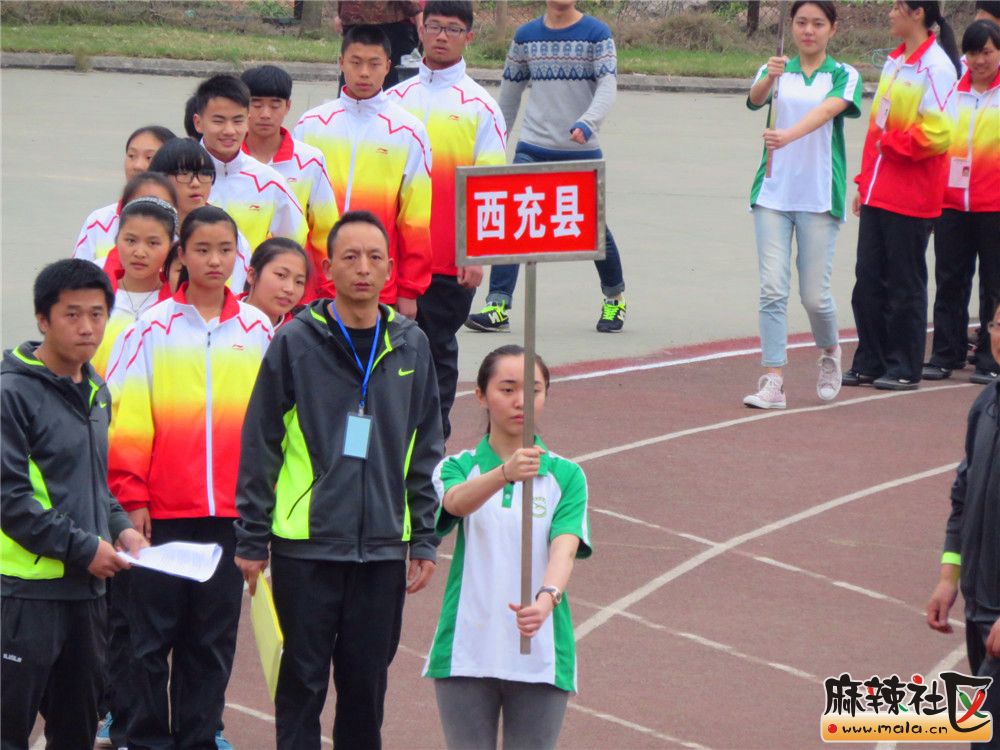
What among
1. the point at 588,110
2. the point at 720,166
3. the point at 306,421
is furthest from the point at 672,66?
the point at 306,421

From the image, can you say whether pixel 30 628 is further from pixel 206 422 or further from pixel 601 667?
pixel 601 667

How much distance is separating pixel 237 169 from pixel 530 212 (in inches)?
94.2

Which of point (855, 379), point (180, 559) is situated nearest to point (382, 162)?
point (180, 559)

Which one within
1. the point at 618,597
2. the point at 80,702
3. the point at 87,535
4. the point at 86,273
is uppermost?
the point at 86,273

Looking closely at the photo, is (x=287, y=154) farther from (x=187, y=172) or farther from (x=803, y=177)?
(x=803, y=177)

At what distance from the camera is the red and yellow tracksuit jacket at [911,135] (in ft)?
34.0

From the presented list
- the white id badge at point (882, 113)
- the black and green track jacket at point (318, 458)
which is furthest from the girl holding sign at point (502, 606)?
the white id badge at point (882, 113)

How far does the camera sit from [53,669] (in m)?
4.96

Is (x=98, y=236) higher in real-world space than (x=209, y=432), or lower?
higher

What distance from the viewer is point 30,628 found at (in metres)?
4.84

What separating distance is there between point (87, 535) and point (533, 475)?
4.18 feet

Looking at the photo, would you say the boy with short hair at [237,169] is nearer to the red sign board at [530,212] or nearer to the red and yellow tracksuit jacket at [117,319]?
the red and yellow tracksuit jacket at [117,319]

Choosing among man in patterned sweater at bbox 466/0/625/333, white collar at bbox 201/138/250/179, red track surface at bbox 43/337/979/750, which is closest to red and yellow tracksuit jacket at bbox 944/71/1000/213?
red track surface at bbox 43/337/979/750

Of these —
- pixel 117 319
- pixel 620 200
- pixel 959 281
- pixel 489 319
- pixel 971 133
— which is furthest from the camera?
pixel 620 200
